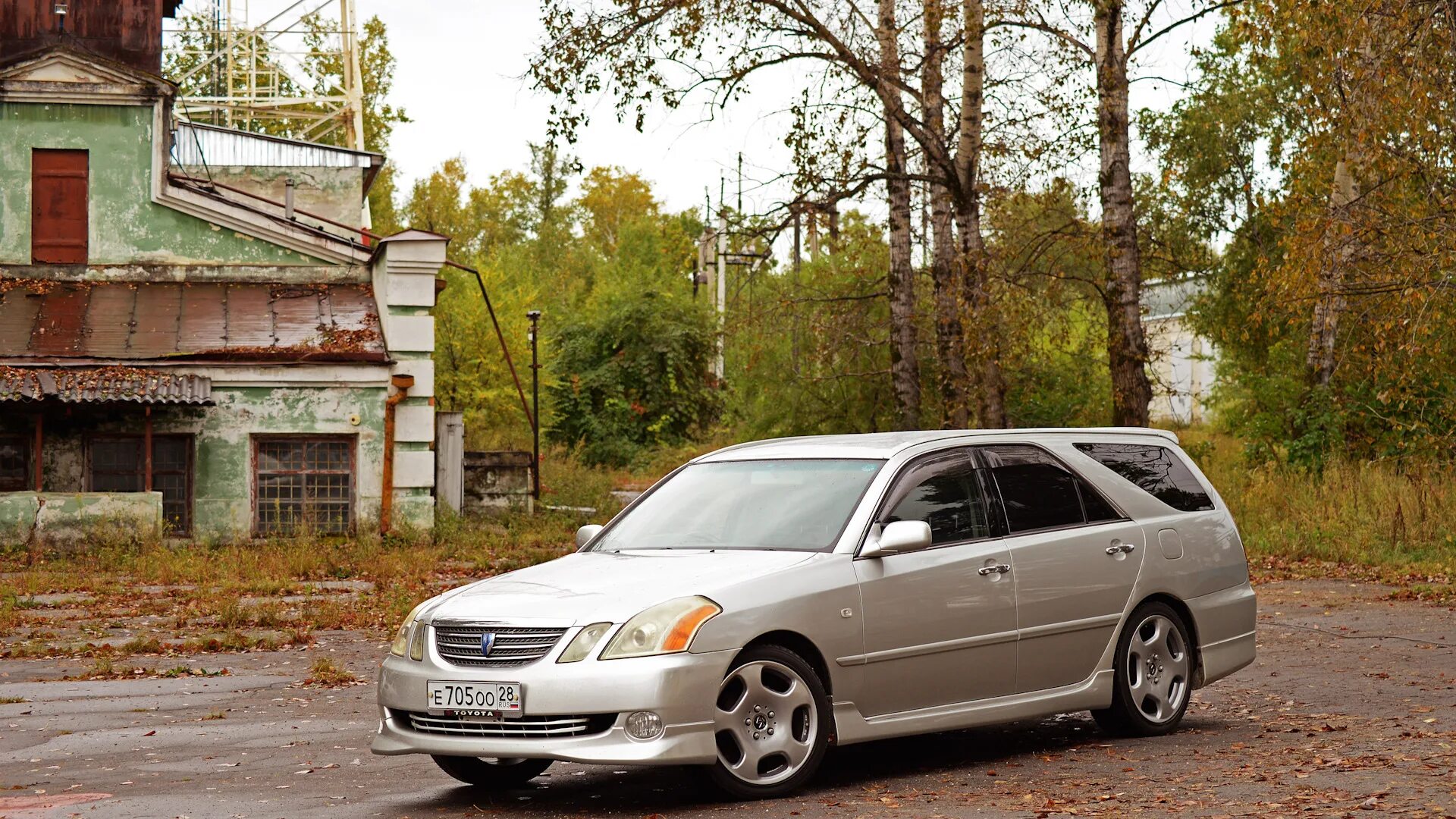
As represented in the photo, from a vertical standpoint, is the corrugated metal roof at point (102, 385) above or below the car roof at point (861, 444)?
above

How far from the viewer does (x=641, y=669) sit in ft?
22.6

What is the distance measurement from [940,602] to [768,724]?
1.24 m

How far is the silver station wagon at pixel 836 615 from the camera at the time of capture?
701cm

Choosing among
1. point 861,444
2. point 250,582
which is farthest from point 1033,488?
point 250,582

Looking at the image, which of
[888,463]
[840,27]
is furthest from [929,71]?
[888,463]

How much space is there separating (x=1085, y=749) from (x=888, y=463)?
1905mm

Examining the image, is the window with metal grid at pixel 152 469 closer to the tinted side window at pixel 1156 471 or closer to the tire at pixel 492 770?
the tire at pixel 492 770

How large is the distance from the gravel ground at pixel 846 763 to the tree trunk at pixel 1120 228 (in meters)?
7.76

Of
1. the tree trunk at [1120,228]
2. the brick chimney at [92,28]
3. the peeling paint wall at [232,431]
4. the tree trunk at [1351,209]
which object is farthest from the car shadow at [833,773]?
the brick chimney at [92,28]

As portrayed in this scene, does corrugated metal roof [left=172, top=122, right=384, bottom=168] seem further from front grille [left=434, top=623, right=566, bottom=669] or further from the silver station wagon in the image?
front grille [left=434, top=623, right=566, bottom=669]

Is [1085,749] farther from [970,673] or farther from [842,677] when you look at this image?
[842,677]

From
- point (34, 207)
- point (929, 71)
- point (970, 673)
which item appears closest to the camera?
point (970, 673)

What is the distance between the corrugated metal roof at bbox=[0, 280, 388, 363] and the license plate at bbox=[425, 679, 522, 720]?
1975 centimetres

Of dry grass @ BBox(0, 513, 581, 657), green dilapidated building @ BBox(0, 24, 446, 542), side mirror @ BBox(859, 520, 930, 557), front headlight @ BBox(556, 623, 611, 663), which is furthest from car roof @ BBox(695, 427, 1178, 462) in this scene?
green dilapidated building @ BBox(0, 24, 446, 542)
